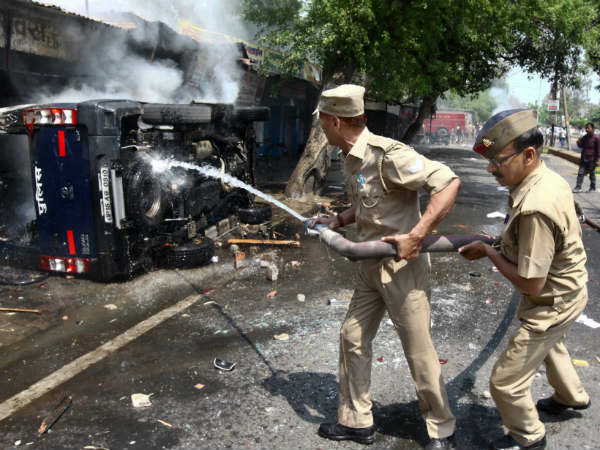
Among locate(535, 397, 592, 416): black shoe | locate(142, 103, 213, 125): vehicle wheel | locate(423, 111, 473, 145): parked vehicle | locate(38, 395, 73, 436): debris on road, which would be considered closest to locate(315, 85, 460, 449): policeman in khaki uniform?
locate(535, 397, 592, 416): black shoe

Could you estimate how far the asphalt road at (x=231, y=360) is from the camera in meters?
2.99

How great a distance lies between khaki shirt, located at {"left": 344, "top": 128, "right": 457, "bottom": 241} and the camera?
2.53 metres

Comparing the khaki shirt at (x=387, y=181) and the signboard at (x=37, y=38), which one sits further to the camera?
the signboard at (x=37, y=38)

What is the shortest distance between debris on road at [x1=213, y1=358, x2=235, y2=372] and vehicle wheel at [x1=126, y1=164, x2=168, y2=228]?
87.5 inches

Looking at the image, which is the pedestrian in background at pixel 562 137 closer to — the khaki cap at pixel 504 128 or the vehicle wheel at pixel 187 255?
the vehicle wheel at pixel 187 255

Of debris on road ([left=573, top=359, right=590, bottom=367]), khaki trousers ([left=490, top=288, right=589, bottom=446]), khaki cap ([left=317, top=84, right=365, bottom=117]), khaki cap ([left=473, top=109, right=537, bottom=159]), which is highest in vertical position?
khaki cap ([left=317, top=84, right=365, bottom=117])

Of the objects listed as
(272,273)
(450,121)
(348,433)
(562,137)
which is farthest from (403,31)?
(450,121)

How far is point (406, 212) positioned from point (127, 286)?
384 cm

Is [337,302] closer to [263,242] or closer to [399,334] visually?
[399,334]

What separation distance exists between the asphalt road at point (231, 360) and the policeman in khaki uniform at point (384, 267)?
273 millimetres

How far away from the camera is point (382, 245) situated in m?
2.45

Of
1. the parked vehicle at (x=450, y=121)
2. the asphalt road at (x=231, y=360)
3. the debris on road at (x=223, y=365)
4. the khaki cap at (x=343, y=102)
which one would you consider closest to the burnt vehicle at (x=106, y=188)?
the asphalt road at (x=231, y=360)

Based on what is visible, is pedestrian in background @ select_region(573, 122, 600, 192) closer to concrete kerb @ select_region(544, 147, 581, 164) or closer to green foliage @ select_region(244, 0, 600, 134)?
green foliage @ select_region(244, 0, 600, 134)

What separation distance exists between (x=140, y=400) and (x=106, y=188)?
8.34ft
